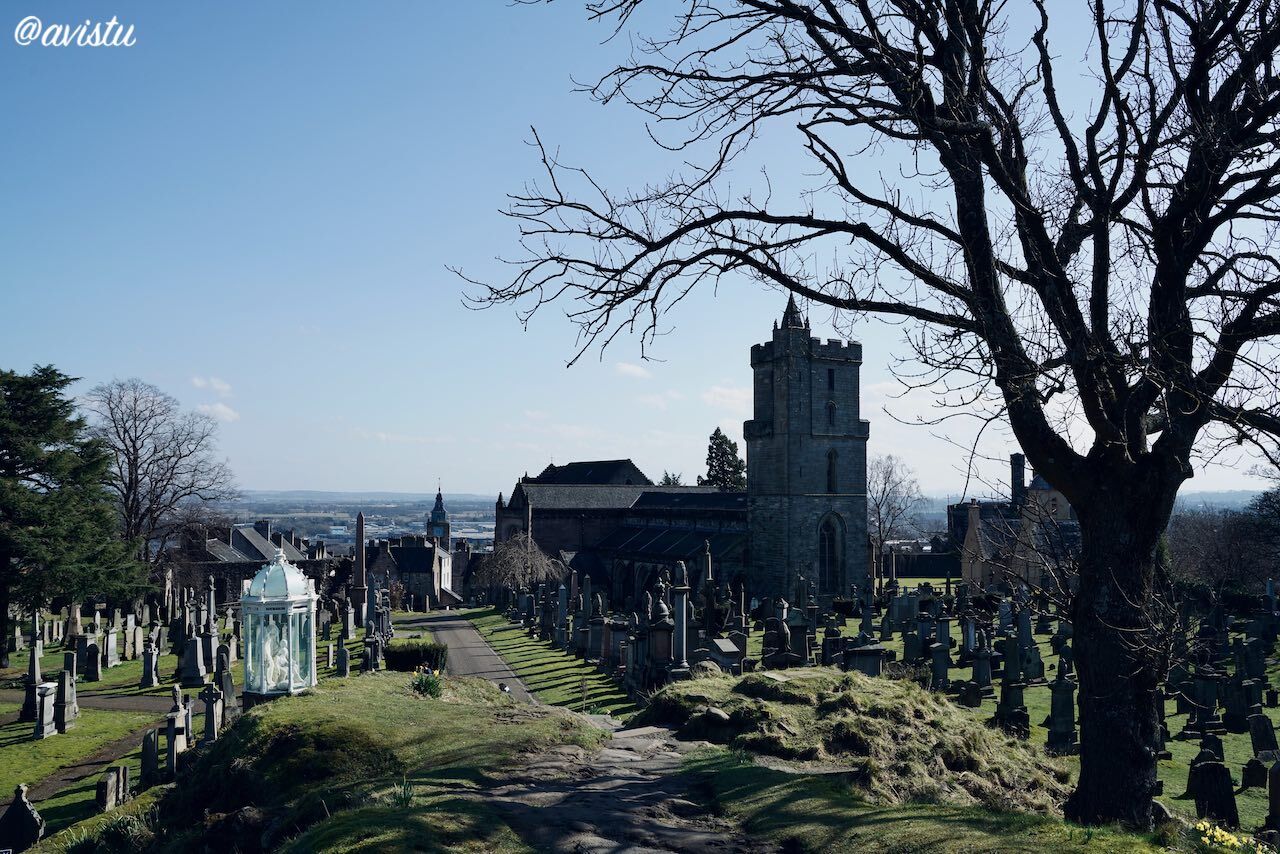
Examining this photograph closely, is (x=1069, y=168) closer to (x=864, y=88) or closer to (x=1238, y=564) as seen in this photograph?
(x=864, y=88)

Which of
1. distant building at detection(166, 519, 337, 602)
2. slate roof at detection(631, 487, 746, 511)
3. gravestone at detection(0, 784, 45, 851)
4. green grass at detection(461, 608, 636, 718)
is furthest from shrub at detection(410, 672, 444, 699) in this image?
distant building at detection(166, 519, 337, 602)

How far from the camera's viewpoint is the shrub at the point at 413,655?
19.1m

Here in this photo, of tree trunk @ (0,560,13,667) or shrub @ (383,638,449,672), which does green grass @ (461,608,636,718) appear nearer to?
shrub @ (383,638,449,672)

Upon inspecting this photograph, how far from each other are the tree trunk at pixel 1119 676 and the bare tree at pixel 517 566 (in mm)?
40951

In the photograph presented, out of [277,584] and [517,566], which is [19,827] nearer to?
[277,584]

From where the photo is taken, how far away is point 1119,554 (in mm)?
6953

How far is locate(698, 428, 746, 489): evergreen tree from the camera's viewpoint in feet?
243

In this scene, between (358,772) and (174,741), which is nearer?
(358,772)

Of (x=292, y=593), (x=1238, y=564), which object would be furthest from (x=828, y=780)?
(x=1238, y=564)

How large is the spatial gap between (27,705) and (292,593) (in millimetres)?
10144

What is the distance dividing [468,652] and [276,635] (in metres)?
14.3

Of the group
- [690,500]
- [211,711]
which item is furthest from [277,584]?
[690,500]

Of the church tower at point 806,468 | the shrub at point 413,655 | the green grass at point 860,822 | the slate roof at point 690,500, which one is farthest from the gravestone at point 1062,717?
the slate roof at point 690,500

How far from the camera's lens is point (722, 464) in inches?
2940
